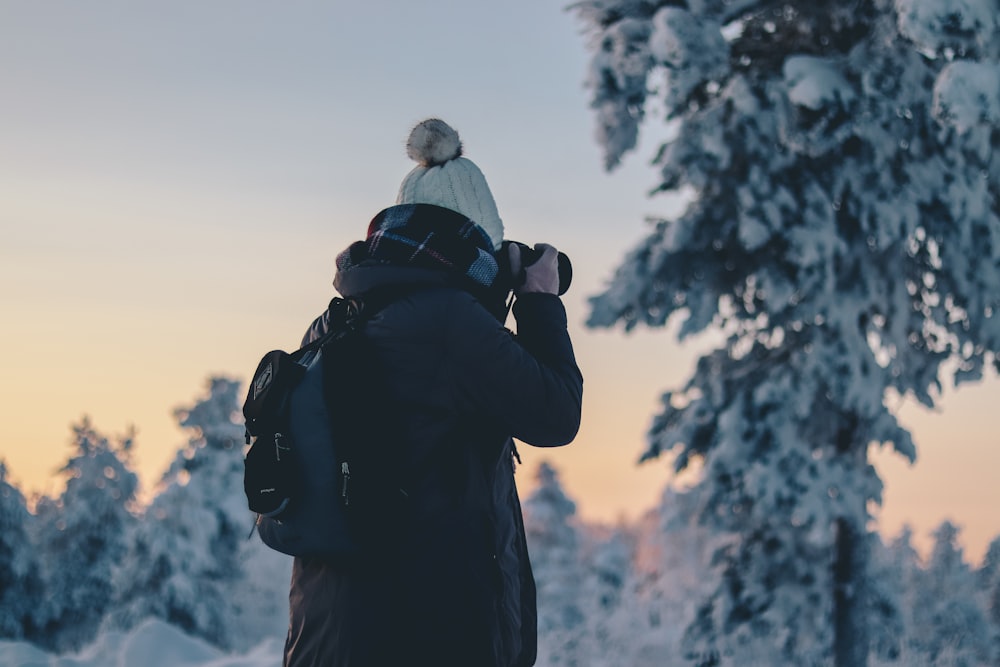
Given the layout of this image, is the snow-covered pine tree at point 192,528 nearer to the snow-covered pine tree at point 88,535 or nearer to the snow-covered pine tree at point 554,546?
the snow-covered pine tree at point 88,535

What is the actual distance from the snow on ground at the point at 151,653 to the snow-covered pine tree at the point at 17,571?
19965 mm

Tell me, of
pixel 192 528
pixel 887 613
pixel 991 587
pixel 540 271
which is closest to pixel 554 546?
pixel 192 528

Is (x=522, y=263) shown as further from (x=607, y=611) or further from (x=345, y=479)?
(x=607, y=611)

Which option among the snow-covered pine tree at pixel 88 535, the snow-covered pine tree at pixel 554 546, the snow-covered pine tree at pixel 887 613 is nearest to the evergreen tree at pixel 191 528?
the snow-covered pine tree at pixel 88 535

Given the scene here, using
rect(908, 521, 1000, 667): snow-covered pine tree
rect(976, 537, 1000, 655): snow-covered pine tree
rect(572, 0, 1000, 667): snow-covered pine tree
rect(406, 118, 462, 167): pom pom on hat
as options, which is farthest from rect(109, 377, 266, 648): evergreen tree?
rect(406, 118, 462, 167): pom pom on hat

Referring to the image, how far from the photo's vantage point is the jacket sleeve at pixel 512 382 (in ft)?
9.98

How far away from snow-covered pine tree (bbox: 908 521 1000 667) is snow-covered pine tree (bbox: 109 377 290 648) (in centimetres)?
1724

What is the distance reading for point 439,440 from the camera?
10.2 feet

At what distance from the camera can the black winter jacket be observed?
3.04m

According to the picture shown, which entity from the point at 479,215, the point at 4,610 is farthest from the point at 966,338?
the point at 4,610

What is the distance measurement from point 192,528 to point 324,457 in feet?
95.3

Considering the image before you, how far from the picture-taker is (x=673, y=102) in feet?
40.8

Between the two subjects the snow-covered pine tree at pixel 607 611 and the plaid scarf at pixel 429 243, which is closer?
the plaid scarf at pixel 429 243

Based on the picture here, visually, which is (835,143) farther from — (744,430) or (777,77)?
(744,430)
